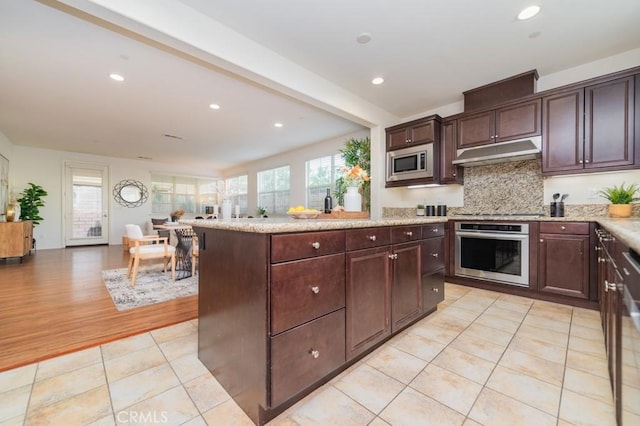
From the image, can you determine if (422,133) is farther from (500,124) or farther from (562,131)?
(562,131)

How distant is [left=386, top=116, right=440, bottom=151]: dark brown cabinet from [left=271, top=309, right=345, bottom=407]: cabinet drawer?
3252mm

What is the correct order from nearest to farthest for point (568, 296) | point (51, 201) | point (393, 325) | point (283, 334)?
1. point (283, 334)
2. point (393, 325)
3. point (568, 296)
4. point (51, 201)

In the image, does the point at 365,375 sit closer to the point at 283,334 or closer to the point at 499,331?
the point at 283,334

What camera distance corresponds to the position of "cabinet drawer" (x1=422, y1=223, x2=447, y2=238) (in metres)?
2.29

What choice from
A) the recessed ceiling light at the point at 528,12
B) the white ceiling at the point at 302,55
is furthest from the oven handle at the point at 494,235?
the recessed ceiling light at the point at 528,12

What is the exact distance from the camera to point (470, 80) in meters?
3.33

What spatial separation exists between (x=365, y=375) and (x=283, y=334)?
740mm

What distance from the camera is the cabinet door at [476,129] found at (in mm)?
3342

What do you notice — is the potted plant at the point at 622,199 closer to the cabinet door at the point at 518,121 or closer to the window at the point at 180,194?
the cabinet door at the point at 518,121

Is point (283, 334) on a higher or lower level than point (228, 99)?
lower

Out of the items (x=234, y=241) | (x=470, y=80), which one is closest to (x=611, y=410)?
(x=234, y=241)

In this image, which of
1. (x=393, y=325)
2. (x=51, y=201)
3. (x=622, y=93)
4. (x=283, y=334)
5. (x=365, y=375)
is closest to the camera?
(x=283, y=334)

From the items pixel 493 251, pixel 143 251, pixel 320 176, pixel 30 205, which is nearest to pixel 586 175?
pixel 493 251

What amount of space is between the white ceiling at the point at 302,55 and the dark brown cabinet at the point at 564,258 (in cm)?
189
